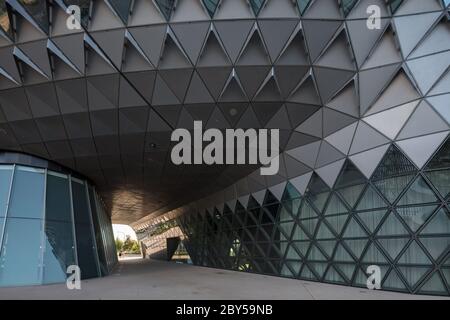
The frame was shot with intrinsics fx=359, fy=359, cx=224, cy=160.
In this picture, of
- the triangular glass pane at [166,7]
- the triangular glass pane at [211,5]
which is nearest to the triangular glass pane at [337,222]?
the triangular glass pane at [211,5]

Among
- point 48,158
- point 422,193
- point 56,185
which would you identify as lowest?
point 422,193

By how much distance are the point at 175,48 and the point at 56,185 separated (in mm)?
11365

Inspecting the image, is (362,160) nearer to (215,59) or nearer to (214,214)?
(215,59)

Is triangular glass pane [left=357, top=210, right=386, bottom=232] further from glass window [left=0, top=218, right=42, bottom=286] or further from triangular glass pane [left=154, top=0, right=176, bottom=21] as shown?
glass window [left=0, top=218, right=42, bottom=286]

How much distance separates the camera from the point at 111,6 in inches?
486

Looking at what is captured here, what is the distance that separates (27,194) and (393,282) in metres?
17.7

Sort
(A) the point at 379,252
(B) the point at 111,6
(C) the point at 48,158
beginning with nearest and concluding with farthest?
(B) the point at 111,6 → (A) the point at 379,252 → (C) the point at 48,158

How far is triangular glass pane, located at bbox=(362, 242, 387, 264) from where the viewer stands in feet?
48.4

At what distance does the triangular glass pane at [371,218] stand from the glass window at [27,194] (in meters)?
15.7

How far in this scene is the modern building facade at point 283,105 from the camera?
41.5 ft

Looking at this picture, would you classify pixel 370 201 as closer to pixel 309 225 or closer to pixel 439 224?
pixel 439 224

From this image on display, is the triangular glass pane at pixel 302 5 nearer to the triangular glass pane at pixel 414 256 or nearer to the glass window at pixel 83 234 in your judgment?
the triangular glass pane at pixel 414 256

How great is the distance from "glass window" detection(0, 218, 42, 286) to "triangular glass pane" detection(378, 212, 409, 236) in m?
15.6
